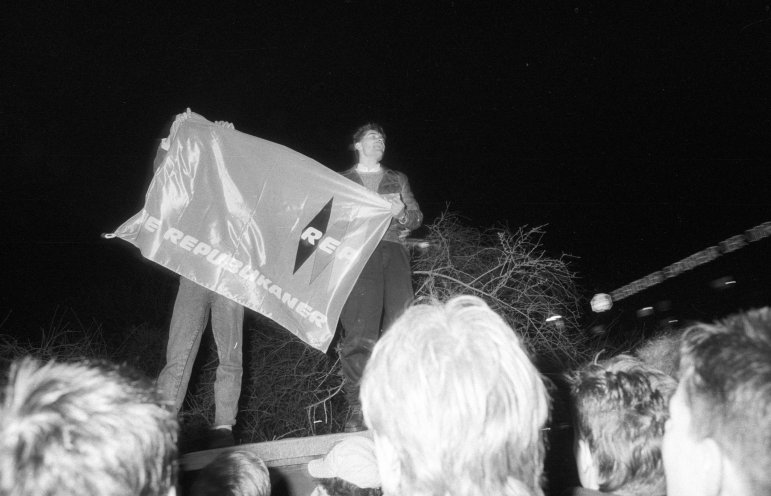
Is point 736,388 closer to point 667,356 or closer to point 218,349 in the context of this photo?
point 667,356

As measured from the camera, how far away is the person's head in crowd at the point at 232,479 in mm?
2020

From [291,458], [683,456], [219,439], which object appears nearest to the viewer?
[683,456]

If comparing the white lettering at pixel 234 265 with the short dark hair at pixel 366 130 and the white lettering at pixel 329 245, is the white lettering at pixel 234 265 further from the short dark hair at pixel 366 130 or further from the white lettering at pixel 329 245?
the short dark hair at pixel 366 130

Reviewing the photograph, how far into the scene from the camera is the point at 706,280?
25.8m

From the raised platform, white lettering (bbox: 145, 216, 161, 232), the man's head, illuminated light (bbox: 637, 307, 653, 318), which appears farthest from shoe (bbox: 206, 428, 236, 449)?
illuminated light (bbox: 637, 307, 653, 318)

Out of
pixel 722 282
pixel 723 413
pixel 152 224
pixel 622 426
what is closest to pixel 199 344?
pixel 152 224

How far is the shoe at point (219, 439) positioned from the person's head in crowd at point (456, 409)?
6.97 ft

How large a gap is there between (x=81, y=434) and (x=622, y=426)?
165 centimetres

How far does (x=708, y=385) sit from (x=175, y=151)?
3.65 meters

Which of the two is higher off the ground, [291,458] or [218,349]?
[218,349]

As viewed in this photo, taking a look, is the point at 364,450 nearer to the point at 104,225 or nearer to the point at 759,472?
the point at 759,472

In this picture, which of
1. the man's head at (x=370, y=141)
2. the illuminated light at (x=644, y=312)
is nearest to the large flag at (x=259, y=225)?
the man's head at (x=370, y=141)

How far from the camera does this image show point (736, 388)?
4.53 ft

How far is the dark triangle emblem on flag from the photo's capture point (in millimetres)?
3945
